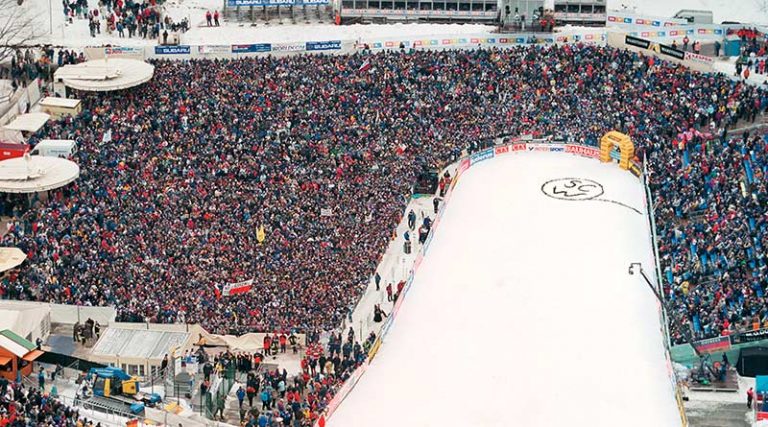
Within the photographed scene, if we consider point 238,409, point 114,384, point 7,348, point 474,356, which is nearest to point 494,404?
point 474,356

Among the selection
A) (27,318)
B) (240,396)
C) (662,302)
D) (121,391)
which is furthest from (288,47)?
(121,391)

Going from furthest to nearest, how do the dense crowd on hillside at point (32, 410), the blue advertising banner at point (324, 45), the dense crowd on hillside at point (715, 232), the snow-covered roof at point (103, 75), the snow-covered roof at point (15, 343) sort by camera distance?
1. the blue advertising banner at point (324, 45)
2. the snow-covered roof at point (103, 75)
3. the dense crowd on hillside at point (715, 232)
4. the snow-covered roof at point (15, 343)
5. the dense crowd on hillside at point (32, 410)

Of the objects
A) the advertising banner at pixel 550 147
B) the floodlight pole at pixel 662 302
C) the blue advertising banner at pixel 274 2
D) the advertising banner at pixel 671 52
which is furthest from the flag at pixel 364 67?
the floodlight pole at pixel 662 302

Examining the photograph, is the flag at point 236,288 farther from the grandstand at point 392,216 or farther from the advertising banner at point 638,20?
the advertising banner at point 638,20

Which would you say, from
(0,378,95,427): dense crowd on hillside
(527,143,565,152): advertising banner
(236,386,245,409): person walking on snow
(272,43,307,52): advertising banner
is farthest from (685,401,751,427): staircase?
(272,43,307,52): advertising banner

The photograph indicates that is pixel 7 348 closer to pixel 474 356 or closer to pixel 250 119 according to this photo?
pixel 474 356

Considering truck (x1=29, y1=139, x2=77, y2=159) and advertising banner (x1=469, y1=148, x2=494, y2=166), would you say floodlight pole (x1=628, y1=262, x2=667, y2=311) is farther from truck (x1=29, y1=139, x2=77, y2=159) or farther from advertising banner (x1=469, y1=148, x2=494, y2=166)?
truck (x1=29, y1=139, x2=77, y2=159)
